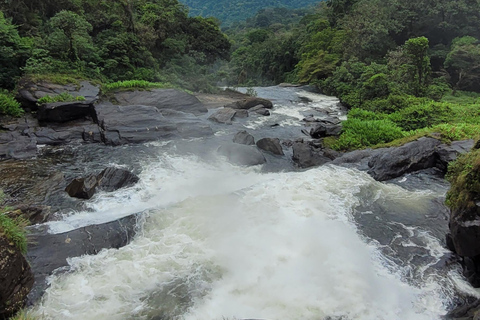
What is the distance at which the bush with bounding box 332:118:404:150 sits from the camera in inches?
553

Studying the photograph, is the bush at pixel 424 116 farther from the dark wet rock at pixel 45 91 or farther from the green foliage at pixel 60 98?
the green foliage at pixel 60 98

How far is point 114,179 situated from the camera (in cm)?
988

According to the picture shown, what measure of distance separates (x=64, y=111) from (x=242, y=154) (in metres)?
8.67

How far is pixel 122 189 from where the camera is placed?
9.73 meters

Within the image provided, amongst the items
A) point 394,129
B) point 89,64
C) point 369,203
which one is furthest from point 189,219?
point 89,64

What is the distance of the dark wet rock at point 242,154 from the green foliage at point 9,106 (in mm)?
9394

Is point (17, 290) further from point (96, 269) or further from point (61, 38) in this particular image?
point (61, 38)

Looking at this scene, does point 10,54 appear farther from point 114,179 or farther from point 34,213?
point 34,213

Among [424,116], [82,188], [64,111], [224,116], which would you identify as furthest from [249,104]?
[82,188]

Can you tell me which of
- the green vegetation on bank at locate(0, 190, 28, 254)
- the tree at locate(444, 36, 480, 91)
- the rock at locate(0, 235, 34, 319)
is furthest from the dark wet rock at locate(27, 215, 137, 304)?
the tree at locate(444, 36, 480, 91)

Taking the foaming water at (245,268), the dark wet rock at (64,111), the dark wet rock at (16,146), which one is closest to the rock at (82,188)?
the foaming water at (245,268)

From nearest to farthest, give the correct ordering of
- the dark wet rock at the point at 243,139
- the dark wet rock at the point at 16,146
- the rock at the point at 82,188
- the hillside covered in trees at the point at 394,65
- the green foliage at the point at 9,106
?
the rock at the point at 82,188 < the dark wet rock at the point at 16,146 < the green foliage at the point at 9,106 < the dark wet rock at the point at 243,139 < the hillside covered in trees at the point at 394,65

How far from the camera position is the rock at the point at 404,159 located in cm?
1099

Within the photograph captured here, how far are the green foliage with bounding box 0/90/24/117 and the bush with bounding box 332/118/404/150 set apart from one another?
14405mm
